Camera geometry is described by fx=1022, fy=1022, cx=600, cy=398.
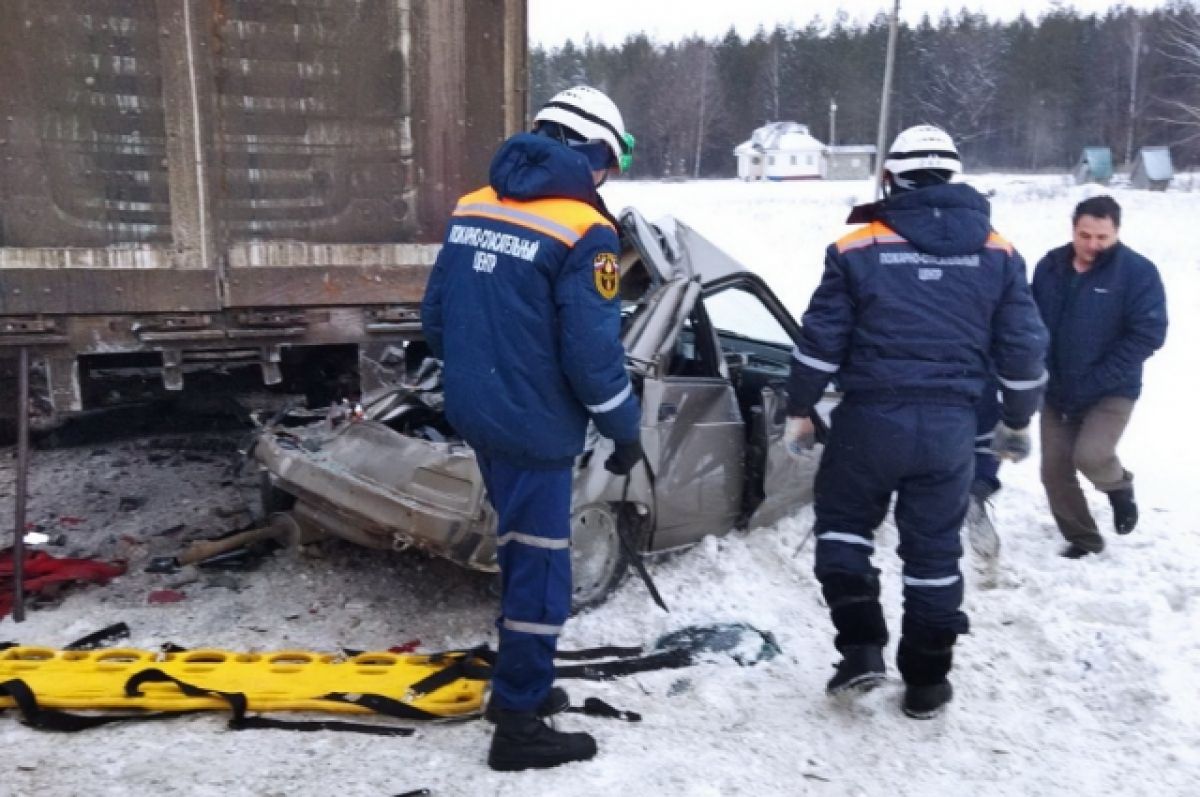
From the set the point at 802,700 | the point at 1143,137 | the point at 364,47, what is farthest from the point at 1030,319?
the point at 1143,137

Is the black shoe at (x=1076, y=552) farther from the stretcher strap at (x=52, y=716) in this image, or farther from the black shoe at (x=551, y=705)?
the stretcher strap at (x=52, y=716)

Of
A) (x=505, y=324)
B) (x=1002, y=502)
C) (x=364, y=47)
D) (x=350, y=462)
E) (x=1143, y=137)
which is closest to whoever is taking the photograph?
(x=505, y=324)

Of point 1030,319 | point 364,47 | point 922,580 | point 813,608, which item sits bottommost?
point 813,608

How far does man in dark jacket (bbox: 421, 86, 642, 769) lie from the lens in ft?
9.79

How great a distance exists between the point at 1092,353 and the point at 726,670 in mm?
2556

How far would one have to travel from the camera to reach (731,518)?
194 inches

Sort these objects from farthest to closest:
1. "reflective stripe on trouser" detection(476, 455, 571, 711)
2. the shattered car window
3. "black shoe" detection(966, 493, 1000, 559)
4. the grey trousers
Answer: the shattered car window, the grey trousers, "black shoe" detection(966, 493, 1000, 559), "reflective stripe on trouser" detection(476, 455, 571, 711)

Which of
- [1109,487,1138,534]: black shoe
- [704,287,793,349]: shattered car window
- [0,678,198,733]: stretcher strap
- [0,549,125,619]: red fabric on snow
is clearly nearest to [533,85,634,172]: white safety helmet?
[0,678,198,733]: stretcher strap

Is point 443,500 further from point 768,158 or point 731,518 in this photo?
point 768,158

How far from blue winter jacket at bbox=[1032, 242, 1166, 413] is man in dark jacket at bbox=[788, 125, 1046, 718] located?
1642 millimetres

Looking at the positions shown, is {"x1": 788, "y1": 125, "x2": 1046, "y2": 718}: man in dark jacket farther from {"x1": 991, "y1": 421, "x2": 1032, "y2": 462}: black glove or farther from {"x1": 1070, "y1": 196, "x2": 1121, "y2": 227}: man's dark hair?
{"x1": 1070, "y1": 196, "x2": 1121, "y2": 227}: man's dark hair

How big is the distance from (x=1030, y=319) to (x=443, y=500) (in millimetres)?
2221

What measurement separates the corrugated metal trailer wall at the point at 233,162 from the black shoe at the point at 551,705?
2290 millimetres

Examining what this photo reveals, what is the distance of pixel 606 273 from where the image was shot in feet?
9.87
